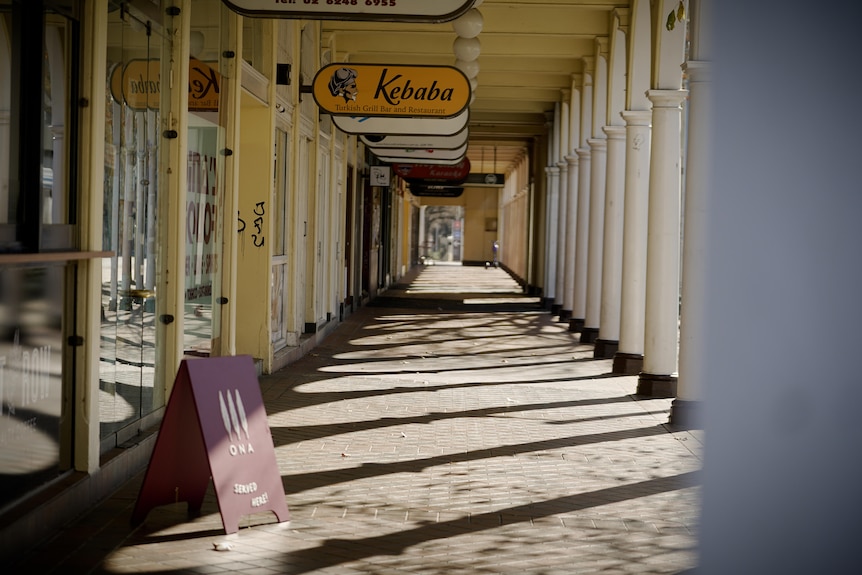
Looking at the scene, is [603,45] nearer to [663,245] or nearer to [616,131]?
[616,131]

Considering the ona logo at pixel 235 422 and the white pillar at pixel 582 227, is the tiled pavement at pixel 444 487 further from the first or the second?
the white pillar at pixel 582 227

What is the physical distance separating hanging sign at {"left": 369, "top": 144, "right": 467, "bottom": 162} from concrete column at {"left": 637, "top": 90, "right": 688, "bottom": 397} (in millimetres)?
6076

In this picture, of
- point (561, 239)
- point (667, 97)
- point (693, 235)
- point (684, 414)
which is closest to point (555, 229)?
point (561, 239)

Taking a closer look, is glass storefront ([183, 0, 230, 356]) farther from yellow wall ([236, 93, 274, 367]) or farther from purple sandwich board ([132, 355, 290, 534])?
purple sandwich board ([132, 355, 290, 534])

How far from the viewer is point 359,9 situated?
614 centimetres

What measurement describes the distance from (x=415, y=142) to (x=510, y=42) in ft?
7.65

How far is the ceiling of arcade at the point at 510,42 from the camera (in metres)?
13.7

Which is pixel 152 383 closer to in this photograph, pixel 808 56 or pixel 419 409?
pixel 419 409

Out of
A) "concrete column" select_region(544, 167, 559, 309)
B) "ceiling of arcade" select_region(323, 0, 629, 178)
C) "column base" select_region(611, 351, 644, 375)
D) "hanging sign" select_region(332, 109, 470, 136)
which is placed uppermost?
"ceiling of arcade" select_region(323, 0, 629, 178)

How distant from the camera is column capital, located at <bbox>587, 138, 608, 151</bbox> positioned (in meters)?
15.7

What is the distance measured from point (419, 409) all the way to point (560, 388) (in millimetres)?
2168

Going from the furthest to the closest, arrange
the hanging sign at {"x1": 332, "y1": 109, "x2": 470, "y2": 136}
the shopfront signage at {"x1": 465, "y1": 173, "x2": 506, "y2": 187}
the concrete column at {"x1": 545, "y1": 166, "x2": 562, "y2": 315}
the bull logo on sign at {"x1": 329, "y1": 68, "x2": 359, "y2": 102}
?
the shopfront signage at {"x1": 465, "y1": 173, "x2": 506, "y2": 187}, the concrete column at {"x1": 545, "y1": 166, "x2": 562, "y2": 315}, the hanging sign at {"x1": 332, "y1": 109, "x2": 470, "y2": 136}, the bull logo on sign at {"x1": 329, "y1": 68, "x2": 359, "y2": 102}

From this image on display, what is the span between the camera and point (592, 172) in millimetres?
16094

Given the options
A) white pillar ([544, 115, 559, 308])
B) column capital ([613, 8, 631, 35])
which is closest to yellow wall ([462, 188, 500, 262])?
white pillar ([544, 115, 559, 308])
